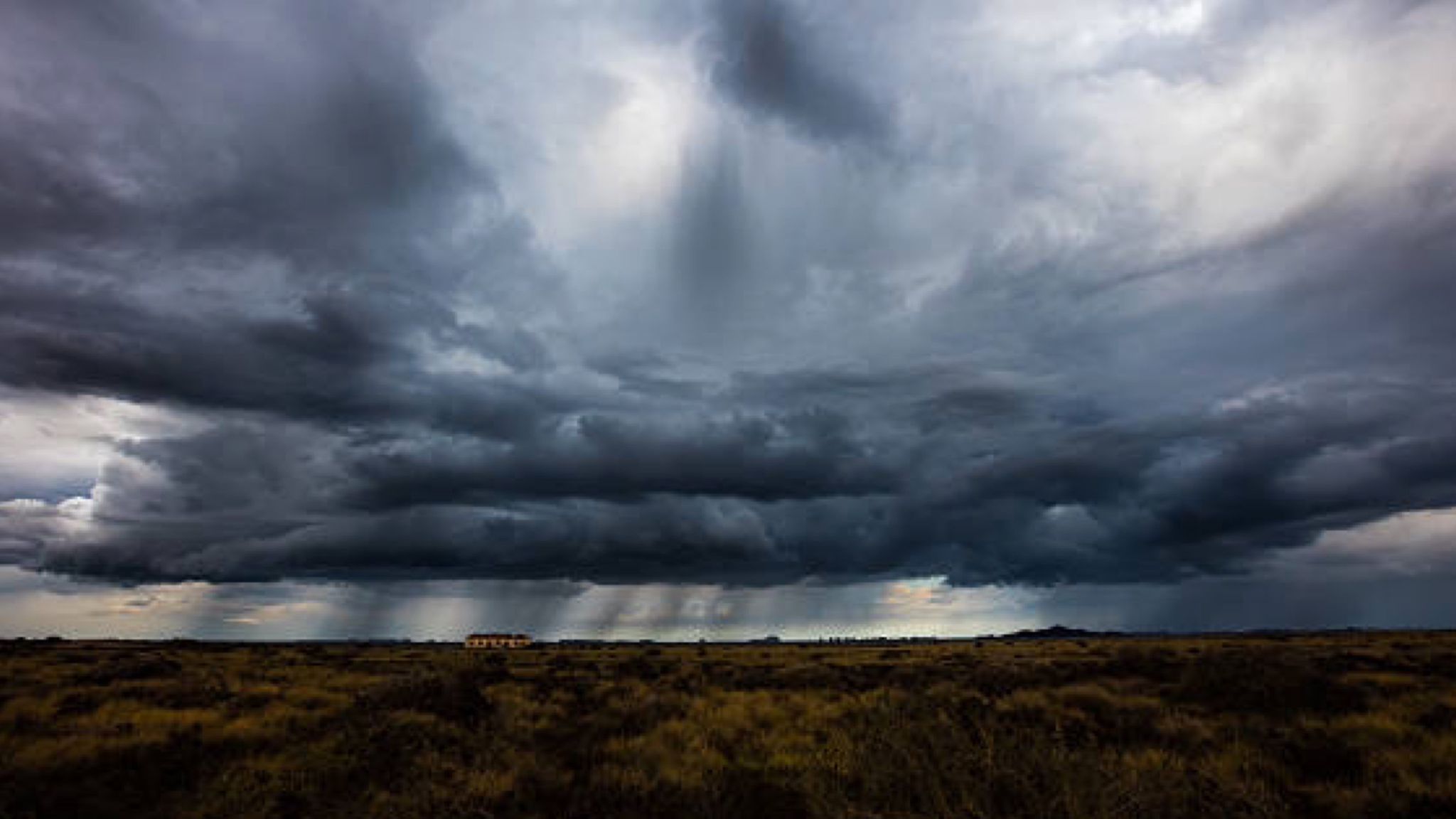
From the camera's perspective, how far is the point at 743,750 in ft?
54.0

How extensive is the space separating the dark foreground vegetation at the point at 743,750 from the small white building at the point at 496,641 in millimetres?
123986

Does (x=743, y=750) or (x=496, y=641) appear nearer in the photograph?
(x=743, y=750)

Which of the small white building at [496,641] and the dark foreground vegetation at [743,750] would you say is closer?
the dark foreground vegetation at [743,750]

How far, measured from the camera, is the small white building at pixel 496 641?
475 feet

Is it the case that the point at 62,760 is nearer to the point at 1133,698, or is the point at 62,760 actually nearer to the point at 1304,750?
the point at 1304,750

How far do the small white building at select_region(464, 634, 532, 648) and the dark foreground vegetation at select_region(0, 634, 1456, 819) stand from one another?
124 metres

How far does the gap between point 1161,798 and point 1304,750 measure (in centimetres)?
904

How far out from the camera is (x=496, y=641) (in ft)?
492

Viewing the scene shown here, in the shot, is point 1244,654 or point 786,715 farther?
point 1244,654

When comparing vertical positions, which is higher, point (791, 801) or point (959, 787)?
point (959, 787)

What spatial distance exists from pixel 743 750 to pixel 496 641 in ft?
484

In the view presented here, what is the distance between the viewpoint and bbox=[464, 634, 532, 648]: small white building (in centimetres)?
14488

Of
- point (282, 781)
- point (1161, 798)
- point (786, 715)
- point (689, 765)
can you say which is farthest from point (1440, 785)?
point (282, 781)

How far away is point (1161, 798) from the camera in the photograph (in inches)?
320
